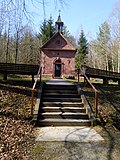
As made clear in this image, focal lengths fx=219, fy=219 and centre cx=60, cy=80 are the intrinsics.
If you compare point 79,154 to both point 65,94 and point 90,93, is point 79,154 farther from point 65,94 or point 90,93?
point 90,93

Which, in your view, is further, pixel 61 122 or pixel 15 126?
pixel 61 122

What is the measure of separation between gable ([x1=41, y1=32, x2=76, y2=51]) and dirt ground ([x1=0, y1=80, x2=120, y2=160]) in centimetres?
2395

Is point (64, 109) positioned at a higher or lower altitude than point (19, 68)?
lower

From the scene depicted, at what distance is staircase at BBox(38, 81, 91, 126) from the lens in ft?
25.6

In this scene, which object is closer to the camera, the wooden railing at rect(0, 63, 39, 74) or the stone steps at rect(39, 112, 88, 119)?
the stone steps at rect(39, 112, 88, 119)

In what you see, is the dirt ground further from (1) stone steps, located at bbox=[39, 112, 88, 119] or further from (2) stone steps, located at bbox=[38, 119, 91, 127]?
(1) stone steps, located at bbox=[39, 112, 88, 119]

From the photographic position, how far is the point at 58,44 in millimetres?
33062

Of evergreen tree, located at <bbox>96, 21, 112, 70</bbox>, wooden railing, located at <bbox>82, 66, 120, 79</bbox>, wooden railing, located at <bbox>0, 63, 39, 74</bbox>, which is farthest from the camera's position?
evergreen tree, located at <bbox>96, 21, 112, 70</bbox>

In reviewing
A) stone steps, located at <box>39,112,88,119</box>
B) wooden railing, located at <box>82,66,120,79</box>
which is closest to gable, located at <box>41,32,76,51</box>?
A: wooden railing, located at <box>82,66,120,79</box>

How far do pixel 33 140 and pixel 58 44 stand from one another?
28.0 meters

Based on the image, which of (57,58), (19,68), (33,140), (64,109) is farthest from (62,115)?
(57,58)

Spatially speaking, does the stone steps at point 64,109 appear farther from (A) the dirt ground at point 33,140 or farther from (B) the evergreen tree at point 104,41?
(B) the evergreen tree at point 104,41

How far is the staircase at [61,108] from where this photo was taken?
7801 millimetres

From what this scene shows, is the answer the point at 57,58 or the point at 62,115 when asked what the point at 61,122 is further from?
the point at 57,58
